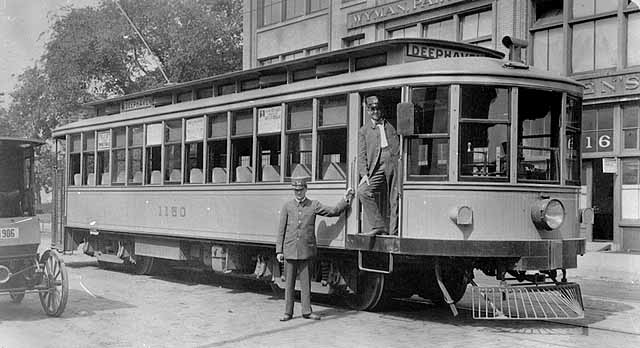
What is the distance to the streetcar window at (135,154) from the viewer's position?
14570 mm

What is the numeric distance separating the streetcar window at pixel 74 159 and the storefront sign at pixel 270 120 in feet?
22.2

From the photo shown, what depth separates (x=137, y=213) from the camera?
14.5 m

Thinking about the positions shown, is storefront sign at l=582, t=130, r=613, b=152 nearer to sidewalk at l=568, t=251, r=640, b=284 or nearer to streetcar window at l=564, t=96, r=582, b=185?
sidewalk at l=568, t=251, r=640, b=284

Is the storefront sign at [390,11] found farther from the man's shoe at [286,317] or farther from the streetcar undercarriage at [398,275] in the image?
the man's shoe at [286,317]

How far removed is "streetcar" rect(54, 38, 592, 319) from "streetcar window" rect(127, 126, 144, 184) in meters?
1.01

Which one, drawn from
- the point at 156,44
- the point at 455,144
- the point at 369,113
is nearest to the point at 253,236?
the point at 369,113

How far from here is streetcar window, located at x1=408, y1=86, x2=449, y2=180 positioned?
29.6ft

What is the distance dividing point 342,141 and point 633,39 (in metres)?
11.4

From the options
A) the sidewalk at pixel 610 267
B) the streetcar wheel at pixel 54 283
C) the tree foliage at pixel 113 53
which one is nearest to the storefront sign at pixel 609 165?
the sidewalk at pixel 610 267

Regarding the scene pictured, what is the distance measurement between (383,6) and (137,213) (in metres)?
13.9

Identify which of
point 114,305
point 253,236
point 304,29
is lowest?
point 114,305

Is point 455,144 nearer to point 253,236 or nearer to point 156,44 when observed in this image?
point 253,236

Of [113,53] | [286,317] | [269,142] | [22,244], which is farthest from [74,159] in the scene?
[113,53]

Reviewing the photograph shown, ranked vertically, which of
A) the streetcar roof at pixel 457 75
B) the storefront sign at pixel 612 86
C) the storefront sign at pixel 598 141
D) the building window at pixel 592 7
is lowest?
the storefront sign at pixel 598 141
